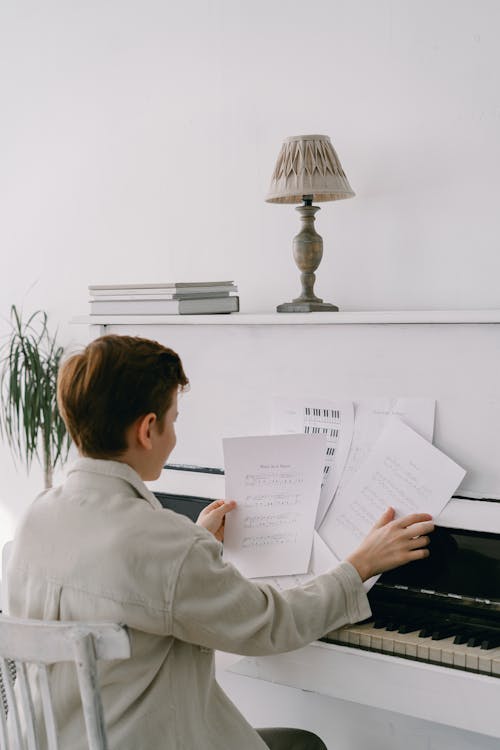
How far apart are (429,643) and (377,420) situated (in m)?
0.49

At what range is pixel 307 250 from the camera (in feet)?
7.24

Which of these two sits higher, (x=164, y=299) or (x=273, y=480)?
(x=164, y=299)

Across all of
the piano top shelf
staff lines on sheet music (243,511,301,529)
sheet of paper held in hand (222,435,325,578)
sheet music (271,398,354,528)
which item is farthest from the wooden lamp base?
staff lines on sheet music (243,511,301,529)

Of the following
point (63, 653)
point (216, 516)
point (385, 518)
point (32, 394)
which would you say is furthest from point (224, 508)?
point (32, 394)

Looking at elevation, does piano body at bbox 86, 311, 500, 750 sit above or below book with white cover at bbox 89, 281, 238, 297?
below

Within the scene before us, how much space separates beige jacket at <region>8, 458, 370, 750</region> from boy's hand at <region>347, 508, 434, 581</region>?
8.9 inches

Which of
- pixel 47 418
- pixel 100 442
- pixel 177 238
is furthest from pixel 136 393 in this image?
pixel 47 418

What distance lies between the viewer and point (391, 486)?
183 centimetres

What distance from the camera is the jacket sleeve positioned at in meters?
1.33

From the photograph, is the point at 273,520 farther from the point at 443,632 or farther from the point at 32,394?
the point at 32,394

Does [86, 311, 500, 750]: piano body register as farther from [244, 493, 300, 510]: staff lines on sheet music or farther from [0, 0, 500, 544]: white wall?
[0, 0, 500, 544]: white wall

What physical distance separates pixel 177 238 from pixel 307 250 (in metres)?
0.67

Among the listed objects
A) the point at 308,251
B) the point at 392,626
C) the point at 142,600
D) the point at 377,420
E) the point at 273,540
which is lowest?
the point at 392,626

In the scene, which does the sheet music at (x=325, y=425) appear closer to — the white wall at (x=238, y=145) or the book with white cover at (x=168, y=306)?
the book with white cover at (x=168, y=306)
